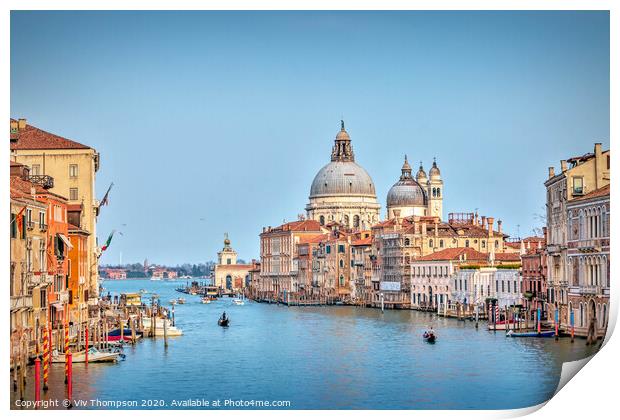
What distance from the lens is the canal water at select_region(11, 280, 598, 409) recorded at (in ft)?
62.3

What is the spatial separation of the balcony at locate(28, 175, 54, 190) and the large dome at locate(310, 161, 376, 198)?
5135 cm

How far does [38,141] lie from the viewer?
85.8 feet

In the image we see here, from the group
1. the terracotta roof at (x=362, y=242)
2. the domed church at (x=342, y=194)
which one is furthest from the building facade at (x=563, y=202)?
the domed church at (x=342, y=194)

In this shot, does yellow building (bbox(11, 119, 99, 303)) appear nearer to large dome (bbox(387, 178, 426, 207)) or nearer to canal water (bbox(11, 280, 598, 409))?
canal water (bbox(11, 280, 598, 409))

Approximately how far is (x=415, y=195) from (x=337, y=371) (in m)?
48.3

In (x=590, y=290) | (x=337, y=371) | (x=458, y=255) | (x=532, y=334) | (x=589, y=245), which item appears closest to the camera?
(x=337, y=371)

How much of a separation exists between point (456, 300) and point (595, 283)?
1728 centimetres

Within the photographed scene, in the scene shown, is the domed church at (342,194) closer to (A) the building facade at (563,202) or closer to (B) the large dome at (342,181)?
(B) the large dome at (342,181)

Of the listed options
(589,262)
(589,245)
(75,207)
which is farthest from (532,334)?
(75,207)

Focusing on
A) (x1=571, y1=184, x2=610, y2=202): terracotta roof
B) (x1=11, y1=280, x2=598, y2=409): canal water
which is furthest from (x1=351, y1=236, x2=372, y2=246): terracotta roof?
(x1=571, y1=184, x2=610, y2=202): terracotta roof

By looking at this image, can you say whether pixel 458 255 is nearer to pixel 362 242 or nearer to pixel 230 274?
Answer: pixel 362 242
